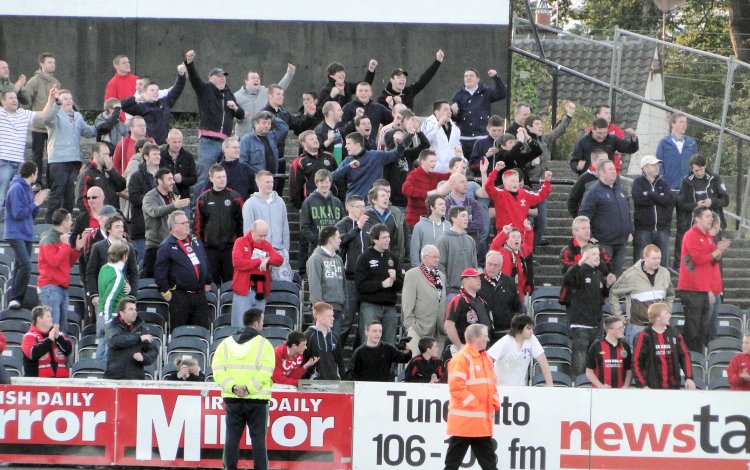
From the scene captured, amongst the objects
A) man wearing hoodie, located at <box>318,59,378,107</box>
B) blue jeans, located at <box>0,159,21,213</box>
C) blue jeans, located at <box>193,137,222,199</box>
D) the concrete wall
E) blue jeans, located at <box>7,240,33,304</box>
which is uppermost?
the concrete wall

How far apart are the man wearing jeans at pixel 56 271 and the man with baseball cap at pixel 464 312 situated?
14.1ft

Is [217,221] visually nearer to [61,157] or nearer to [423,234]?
[423,234]

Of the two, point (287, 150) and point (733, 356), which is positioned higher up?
point (287, 150)

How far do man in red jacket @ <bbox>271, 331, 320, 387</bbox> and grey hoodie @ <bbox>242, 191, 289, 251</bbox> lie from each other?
8.05 feet

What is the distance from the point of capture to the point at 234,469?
1238 centimetres

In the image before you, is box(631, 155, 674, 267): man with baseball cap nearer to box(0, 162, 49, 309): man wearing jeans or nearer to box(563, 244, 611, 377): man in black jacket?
box(563, 244, 611, 377): man in black jacket

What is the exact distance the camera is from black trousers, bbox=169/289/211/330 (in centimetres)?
1509

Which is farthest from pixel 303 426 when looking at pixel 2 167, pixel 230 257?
pixel 2 167

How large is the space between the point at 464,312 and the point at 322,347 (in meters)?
1.58

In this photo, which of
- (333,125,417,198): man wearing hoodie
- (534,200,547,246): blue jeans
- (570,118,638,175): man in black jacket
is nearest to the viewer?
(333,125,417,198): man wearing hoodie

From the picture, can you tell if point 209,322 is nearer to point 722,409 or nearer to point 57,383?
point 57,383

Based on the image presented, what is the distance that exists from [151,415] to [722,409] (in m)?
5.49

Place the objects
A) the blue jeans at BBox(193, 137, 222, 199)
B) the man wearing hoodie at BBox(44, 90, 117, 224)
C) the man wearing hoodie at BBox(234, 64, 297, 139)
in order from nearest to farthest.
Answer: the man wearing hoodie at BBox(44, 90, 117, 224) → the blue jeans at BBox(193, 137, 222, 199) → the man wearing hoodie at BBox(234, 64, 297, 139)

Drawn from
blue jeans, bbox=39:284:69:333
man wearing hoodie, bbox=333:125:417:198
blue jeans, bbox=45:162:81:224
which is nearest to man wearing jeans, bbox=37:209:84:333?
blue jeans, bbox=39:284:69:333
